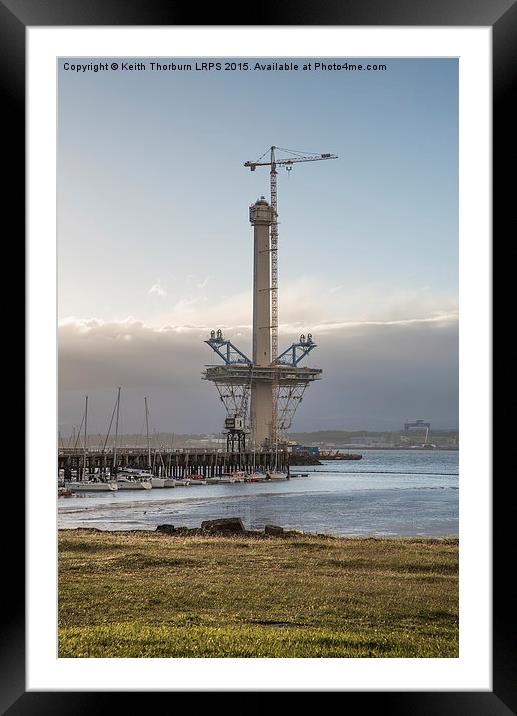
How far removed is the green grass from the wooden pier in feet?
15.7

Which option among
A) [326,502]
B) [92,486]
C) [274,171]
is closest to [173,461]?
[92,486]

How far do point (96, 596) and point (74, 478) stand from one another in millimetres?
8132

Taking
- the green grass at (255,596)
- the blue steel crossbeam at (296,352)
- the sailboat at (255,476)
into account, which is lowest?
the sailboat at (255,476)

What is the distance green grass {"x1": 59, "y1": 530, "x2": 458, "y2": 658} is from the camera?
3729 millimetres

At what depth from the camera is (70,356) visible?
9898mm

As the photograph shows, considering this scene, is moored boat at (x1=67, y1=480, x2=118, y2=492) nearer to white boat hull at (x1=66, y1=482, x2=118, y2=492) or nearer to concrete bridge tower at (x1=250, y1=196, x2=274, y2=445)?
white boat hull at (x1=66, y1=482, x2=118, y2=492)

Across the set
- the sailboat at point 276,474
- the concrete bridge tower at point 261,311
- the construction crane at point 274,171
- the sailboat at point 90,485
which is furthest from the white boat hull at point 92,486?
the construction crane at point 274,171

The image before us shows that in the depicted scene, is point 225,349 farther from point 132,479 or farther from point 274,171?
point 132,479

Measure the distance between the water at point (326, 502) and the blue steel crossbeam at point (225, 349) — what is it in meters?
2.14

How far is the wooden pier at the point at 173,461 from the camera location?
40.2 ft
